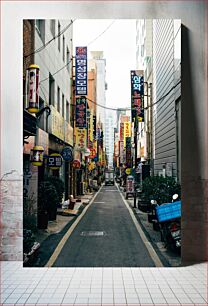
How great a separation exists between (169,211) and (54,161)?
14.6 ft

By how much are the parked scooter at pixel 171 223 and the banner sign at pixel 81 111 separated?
13.8 ft

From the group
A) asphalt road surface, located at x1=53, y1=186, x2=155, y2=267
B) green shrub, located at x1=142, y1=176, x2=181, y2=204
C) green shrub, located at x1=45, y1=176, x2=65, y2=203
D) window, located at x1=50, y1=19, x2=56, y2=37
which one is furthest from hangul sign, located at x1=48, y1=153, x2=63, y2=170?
window, located at x1=50, y1=19, x2=56, y2=37

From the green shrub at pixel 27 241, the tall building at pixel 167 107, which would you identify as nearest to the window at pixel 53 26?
the tall building at pixel 167 107

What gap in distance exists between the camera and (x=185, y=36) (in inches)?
312

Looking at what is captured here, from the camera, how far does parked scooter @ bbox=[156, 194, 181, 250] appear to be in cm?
844

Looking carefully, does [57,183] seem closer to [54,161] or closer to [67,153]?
[54,161]

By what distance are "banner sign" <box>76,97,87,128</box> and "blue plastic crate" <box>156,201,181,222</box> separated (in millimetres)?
4154

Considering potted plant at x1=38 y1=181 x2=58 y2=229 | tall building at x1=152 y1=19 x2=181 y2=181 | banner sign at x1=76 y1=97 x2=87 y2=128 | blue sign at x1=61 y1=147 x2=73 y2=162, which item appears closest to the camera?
potted plant at x1=38 y1=181 x2=58 y2=229

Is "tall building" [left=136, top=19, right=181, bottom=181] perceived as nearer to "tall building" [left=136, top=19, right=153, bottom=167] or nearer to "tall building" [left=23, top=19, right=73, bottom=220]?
"tall building" [left=136, top=19, right=153, bottom=167]

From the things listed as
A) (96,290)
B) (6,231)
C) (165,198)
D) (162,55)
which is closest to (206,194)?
(165,198)

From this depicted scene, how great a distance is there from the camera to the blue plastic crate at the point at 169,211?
8500mm

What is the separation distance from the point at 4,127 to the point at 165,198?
4.05 m

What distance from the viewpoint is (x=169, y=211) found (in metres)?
8.80

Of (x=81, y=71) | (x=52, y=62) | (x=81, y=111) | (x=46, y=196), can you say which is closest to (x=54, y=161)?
(x=46, y=196)
